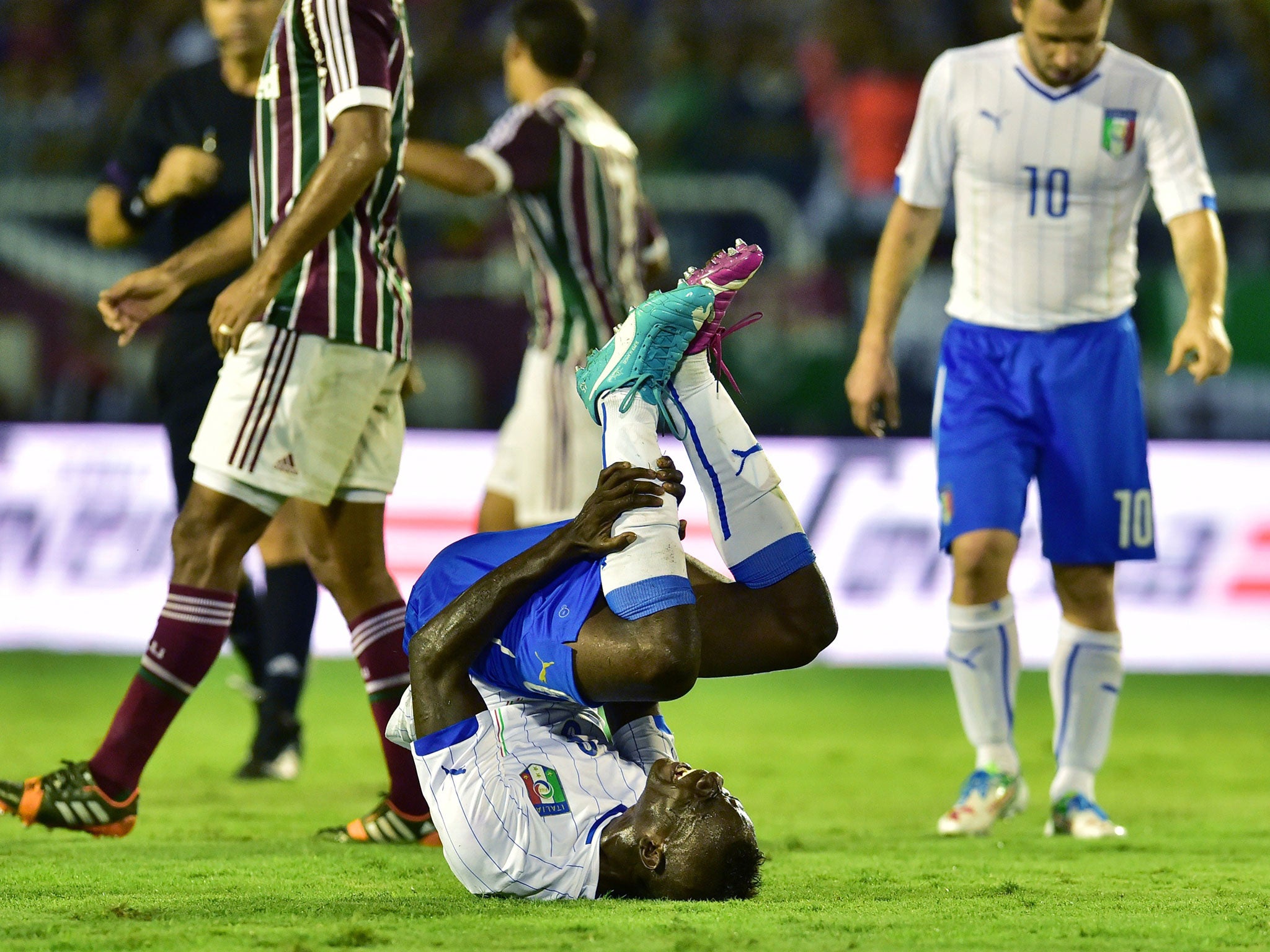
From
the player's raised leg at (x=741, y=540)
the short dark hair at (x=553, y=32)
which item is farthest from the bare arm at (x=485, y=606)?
the short dark hair at (x=553, y=32)

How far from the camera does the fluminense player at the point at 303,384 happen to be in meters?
3.68

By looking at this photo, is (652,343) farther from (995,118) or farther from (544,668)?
(995,118)

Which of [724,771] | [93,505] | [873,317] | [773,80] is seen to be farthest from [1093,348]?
[773,80]

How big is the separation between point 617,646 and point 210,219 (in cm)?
233

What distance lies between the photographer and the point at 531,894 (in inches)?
127

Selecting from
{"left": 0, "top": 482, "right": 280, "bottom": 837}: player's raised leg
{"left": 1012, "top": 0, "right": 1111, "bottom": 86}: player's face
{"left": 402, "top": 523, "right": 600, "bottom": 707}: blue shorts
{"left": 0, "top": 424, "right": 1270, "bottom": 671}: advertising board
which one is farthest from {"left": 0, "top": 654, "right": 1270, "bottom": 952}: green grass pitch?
{"left": 1012, "top": 0, "right": 1111, "bottom": 86}: player's face

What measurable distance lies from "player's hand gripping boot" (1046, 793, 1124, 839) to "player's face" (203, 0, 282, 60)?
2975 mm

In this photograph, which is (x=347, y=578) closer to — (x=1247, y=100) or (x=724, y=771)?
(x=724, y=771)

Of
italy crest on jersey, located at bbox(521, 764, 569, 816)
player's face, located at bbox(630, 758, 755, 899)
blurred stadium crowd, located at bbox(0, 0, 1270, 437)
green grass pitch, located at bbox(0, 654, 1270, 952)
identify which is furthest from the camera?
blurred stadium crowd, located at bbox(0, 0, 1270, 437)

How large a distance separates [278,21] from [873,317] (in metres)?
1.71

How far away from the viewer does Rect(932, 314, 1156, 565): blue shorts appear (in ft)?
14.3

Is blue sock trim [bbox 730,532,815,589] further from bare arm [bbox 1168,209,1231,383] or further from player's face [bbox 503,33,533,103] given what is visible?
player's face [bbox 503,33,533,103]

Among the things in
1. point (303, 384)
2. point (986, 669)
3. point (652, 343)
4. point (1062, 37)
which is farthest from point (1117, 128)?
point (303, 384)

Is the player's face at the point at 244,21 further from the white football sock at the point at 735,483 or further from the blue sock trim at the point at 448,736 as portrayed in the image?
the blue sock trim at the point at 448,736
